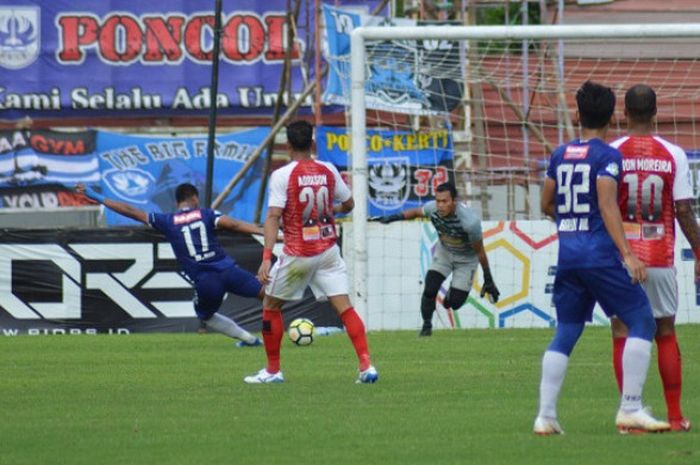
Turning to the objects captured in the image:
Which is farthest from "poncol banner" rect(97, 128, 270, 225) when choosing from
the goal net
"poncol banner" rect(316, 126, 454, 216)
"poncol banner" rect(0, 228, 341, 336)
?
"poncol banner" rect(0, 228, 341, 336)

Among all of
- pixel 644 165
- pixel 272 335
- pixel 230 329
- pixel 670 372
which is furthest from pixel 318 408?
pixel 230 329

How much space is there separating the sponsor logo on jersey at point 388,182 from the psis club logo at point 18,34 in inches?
276

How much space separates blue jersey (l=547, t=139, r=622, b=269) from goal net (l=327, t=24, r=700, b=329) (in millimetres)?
10618

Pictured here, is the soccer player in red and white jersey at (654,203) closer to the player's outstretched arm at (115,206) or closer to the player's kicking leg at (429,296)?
the player's outstretched arm at (115,206)

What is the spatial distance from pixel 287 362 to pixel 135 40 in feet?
46.9

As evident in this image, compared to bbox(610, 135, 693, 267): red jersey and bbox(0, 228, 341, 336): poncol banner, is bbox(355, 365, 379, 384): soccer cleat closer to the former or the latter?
bbox(610, 135, 693, 267): red jersey

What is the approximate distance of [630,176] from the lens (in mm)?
9703

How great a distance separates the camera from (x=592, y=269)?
917 cm

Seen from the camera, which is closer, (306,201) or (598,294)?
(598,294)

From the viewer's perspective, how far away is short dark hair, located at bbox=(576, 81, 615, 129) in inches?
365

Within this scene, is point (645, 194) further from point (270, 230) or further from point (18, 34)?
point (18, 34)

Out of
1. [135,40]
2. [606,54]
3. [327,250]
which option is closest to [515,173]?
[606,54]

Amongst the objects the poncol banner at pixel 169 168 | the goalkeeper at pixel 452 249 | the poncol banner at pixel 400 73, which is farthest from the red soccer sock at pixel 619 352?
the poncol banner at pixel 169 168

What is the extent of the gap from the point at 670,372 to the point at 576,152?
1.43 meters
